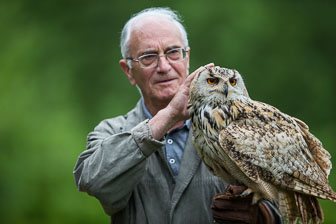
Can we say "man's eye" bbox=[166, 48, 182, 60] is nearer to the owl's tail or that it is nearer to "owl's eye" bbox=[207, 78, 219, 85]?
"owl's eye" bbox=[207, 78, 219, 85]

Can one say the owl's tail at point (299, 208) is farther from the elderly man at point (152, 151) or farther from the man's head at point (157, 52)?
the man's head at point (157, 52)

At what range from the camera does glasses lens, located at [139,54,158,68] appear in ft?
7.37

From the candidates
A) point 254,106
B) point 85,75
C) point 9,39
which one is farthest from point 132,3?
point 254,106

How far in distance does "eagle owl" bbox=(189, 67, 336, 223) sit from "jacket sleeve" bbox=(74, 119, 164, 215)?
233 millimetres

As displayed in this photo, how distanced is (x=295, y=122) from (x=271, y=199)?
38 centimetres

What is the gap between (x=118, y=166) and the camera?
6.20 ft

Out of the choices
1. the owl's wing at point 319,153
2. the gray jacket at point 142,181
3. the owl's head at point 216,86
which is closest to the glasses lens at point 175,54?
the owl's head at point 216,86

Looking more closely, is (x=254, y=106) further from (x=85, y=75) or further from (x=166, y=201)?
(x=85, y=75)

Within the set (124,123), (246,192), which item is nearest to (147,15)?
(124,123)

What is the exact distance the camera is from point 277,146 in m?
1.87

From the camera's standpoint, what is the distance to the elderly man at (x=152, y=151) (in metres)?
1.90

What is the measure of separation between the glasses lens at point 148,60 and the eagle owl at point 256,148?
35 cm

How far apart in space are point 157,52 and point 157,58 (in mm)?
30

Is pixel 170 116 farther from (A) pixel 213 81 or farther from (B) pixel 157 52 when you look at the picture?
(B) pixel 157 52
